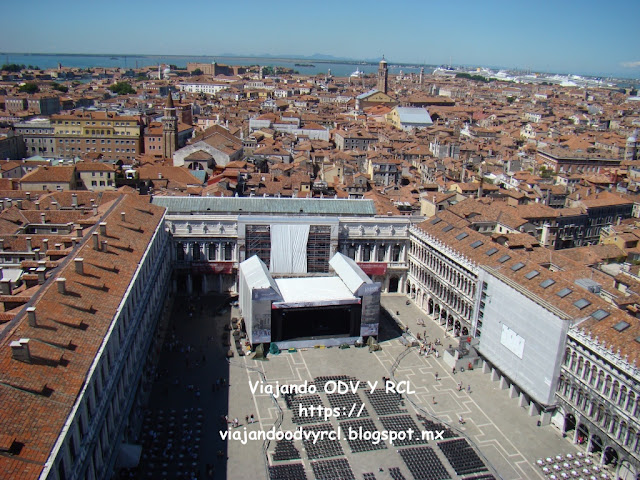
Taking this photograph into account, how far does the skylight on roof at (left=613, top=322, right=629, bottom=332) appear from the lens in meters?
37.0

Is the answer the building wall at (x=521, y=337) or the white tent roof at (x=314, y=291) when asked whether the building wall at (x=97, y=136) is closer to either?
the white tent roof at (x=314, y=291)

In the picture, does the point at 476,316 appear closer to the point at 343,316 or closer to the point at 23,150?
the point at 343,316

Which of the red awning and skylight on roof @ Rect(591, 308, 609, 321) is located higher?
skylight on roof @ Rect(591, 308, 609, 321)

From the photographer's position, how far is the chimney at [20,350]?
25.5 metres

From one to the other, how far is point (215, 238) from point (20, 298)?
27999 mm

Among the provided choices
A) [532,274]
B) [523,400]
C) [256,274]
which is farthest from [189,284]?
[523,400]

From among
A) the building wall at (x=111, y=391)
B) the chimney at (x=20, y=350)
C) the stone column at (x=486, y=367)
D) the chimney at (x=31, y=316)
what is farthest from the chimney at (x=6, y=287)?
the stone column at (x=486, y=367)

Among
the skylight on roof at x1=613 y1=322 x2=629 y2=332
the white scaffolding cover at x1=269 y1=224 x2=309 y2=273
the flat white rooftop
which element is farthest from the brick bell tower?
the skylight on roof at x1=613 y1=322 x2=629 y2=332

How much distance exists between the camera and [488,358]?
155ft

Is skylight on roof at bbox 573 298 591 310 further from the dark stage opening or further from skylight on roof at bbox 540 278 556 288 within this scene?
the dark stage opening

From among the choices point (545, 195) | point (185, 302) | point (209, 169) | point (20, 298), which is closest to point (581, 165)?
point (545, 195)

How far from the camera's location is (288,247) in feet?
193

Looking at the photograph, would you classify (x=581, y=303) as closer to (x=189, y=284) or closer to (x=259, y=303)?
(x=259, y=303)

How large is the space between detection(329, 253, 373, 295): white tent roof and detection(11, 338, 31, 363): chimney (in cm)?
2986
